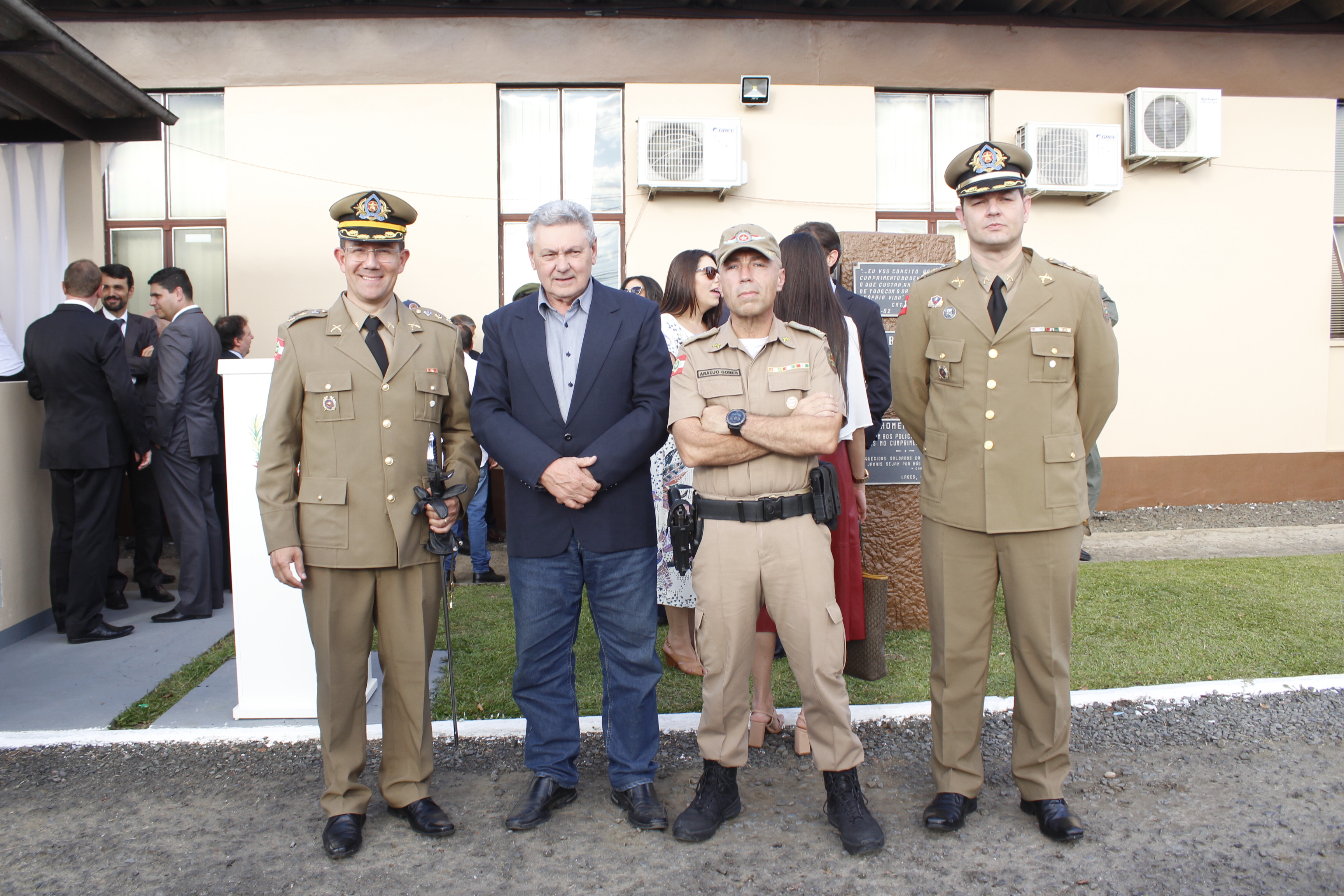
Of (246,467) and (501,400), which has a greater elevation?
(501,400)

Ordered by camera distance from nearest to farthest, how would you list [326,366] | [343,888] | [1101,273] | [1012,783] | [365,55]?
[343,888] → [326,366] → [1012,783] → [365,55] → [1101,273]

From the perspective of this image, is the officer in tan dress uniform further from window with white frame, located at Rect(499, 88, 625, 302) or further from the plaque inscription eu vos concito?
window with white frame, located at Rect(499, 88, 625, 302)

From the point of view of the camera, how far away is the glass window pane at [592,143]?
8445mm

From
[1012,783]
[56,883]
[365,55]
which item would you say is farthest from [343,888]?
[365,55]

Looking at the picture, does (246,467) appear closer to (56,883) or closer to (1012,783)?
(56,883)

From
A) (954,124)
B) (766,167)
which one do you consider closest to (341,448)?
(766,167)

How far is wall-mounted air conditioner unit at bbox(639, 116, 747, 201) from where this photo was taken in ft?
26.5

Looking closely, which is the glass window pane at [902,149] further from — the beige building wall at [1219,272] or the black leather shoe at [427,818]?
the black leather shoe at [427,818]

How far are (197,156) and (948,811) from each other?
8.59 m

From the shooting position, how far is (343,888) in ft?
9.29

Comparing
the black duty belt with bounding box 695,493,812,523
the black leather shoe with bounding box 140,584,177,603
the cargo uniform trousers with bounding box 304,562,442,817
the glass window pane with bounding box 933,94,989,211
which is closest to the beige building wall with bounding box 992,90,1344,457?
the glass window pane with bounding box 933,94,989,211

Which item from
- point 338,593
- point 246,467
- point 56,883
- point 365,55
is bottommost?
point 56,883

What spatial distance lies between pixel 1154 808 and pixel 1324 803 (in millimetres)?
638

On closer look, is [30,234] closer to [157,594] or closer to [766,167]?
[157,594]
